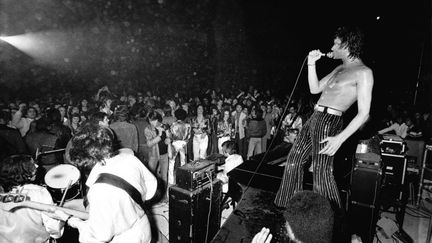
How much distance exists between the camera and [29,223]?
7.65ft

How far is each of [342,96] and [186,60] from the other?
1688cm

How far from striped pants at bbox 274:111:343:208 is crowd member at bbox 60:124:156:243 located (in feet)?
5.38

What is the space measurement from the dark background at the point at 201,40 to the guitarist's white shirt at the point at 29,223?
12626 millimetres

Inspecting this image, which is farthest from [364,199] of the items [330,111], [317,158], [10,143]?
[10,143]

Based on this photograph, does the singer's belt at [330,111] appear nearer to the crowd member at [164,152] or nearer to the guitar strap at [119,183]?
the guitar strap at [119,183]

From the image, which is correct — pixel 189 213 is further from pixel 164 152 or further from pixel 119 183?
pixel 164 152

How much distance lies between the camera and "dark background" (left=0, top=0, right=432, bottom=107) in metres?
12.9

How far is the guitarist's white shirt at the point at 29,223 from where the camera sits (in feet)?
7.37

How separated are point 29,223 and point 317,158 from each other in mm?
2989

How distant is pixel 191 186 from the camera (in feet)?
8.84

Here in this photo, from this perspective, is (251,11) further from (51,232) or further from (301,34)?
(51,232)

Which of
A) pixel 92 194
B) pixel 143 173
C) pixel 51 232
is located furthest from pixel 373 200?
pixel 51 232

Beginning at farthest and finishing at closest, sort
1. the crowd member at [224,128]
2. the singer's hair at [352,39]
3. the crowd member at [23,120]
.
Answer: the crowd member at [224,128], the crowd member at [23,120], the singer's hair at [352,39]

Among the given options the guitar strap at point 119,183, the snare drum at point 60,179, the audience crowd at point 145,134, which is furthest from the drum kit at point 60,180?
the guitar strap at point 119,183
